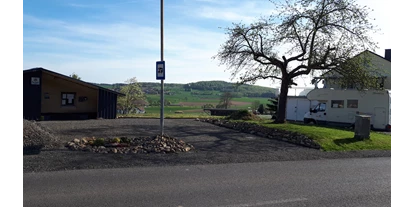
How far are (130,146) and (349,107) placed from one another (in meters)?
19.1

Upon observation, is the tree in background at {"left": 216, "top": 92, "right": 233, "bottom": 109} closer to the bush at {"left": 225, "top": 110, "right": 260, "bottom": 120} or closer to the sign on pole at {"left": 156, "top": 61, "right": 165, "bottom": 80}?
the bush at {"left": 225, "top": 110, "right": 260, "bottom": 120}

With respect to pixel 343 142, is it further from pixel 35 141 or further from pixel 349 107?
pixel 35 141

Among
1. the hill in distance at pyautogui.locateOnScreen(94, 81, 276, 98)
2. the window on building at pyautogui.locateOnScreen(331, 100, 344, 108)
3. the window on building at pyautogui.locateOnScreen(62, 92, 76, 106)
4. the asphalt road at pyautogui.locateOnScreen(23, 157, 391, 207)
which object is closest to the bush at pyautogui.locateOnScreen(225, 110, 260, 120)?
the window on building at pyautogui.locateOnScreen(331, 100, 344, 108)

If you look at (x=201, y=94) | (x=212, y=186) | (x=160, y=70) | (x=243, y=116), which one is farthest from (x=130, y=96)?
(x=212, y=186)

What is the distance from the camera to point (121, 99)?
190 feet

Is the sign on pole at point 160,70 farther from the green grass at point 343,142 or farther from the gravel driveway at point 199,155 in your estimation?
the green grass at point 343,142

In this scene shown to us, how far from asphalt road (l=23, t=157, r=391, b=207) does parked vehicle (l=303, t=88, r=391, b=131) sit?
15673 mm

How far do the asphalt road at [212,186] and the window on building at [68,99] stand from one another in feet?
70.5

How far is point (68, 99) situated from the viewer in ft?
95.8

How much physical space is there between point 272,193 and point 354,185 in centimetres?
233

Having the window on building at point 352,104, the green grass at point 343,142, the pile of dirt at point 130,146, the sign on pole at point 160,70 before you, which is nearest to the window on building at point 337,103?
the window on building at point 352,104

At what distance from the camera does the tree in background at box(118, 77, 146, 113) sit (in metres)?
58.3
